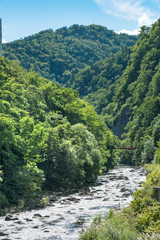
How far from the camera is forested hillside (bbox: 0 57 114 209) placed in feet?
103

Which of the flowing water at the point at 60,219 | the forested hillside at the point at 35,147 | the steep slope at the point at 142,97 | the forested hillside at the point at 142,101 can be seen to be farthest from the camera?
the steep slope at the point at 142,97

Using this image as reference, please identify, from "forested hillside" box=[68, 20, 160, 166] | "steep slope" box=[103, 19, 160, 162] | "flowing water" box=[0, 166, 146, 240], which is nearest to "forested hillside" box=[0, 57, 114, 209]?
"flowing water" box=[0, 166, 146, 240]

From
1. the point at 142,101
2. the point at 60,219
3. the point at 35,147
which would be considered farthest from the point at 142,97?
the point at 60,219

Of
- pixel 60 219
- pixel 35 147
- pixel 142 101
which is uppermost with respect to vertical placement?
pixel 142 101

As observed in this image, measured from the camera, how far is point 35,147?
34656mm

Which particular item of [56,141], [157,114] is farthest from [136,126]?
[56,141]

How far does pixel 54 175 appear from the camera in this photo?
41.2 m

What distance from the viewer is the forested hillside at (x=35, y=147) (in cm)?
3152

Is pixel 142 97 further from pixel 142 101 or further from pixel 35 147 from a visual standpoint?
pixel 35 147

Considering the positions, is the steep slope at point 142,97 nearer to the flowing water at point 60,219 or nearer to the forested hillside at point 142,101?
the forested hillside at point 142,101

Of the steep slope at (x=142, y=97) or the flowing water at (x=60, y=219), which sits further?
the steep slope at (x=142, y=97)

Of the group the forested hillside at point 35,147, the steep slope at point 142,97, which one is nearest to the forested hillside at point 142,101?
the steep slope at point 142,97

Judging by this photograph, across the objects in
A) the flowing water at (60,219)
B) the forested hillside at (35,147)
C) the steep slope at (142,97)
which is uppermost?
the steep slope at (142,97)

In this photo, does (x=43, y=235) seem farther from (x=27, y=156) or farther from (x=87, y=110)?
(x=87, y=110)
